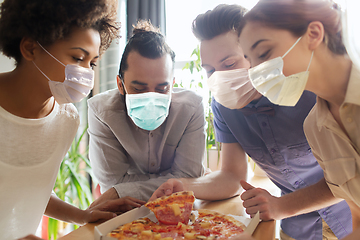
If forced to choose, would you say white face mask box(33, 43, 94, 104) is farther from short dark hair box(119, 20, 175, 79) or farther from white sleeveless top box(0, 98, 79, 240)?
short dark hair box(119, 20, 175, 79)

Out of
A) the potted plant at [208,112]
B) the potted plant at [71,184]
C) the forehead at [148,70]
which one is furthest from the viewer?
the potted plant at [208,112]

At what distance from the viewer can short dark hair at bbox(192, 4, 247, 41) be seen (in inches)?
58.4

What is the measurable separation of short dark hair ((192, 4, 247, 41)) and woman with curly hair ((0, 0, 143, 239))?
51 cm

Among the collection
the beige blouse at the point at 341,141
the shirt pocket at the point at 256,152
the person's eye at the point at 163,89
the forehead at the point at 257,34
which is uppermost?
the forehead at the point at 257,34

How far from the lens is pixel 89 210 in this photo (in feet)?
3.94

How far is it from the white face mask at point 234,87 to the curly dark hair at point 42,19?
2.15ft

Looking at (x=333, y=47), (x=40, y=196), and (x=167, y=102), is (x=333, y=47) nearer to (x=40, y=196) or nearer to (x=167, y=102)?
(x=167, y=102)

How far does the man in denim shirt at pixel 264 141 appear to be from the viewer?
1.40 metres

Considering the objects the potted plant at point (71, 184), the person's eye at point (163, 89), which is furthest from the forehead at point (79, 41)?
the potted plant at point (71, 184)

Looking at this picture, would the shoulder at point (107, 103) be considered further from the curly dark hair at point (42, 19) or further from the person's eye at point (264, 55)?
the person's eye at point (264, 55)

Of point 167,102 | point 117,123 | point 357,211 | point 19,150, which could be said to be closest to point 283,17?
point 167,102

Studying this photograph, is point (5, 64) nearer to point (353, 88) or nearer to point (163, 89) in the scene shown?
point (163, 89)

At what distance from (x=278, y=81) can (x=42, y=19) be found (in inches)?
38.2

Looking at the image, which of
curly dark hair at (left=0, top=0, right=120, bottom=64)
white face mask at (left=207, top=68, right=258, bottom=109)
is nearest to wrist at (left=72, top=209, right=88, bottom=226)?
curly dark hair at (left=0, top=0, right=120, bottom=64)
